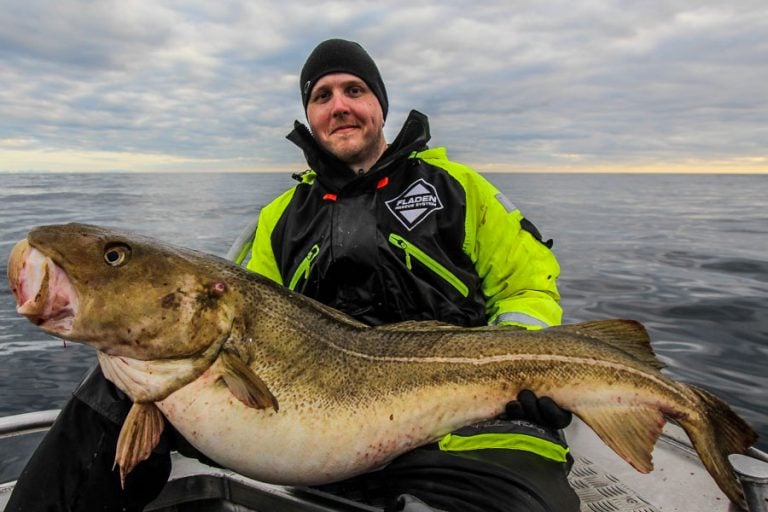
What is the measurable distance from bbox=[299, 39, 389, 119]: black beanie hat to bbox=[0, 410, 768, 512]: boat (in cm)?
284

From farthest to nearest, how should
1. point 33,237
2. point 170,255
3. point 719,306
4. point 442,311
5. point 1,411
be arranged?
point 719,306, point 1,411, point 442,311, point 170,255, point 33,237

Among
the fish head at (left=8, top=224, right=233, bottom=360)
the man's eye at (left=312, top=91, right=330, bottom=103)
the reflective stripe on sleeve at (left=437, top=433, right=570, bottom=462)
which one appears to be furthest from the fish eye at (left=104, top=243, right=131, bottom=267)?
the man's eye at (left=312, top=91, right=330, bottom=103)

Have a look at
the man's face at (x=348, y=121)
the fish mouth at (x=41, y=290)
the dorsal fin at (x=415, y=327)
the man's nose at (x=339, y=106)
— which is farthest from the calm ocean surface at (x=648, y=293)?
the fish mouth at (x=41, y=290)

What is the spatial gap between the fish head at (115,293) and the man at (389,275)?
669 mm

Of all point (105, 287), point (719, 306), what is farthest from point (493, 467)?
point (719, 306)

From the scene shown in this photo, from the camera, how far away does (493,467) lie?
258 centimetres

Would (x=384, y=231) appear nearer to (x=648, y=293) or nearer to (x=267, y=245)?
(x=267, y=245)

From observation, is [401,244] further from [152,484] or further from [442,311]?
[152,484]

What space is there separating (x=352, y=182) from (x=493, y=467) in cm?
211

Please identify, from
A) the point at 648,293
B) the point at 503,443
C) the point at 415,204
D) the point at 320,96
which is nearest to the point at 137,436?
the point at 503,443

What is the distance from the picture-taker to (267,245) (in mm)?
4301

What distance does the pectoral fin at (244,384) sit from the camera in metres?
2.35

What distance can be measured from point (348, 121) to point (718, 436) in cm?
300

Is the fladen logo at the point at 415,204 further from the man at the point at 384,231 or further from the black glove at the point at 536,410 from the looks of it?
the black glove at the point at 536,410
